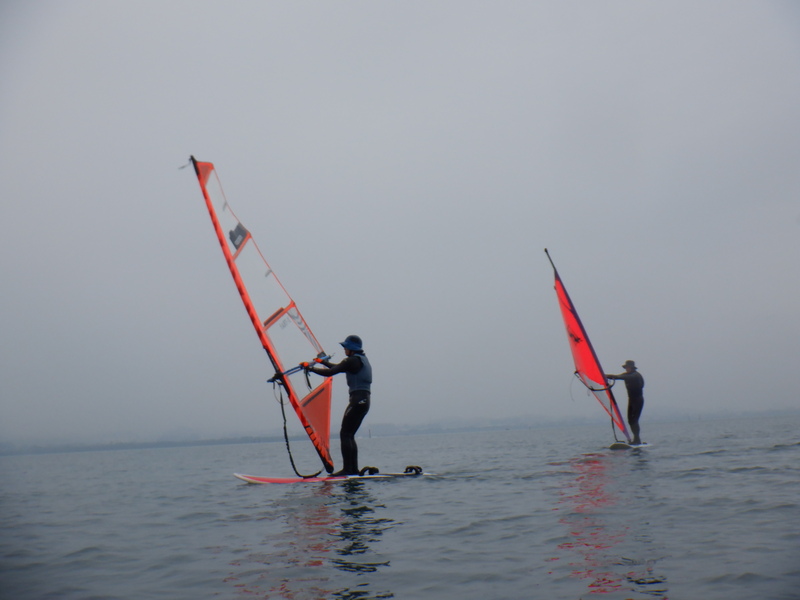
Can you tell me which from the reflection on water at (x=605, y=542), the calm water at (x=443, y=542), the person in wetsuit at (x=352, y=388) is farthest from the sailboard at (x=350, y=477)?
the reflection on water at (x=605, y=542)

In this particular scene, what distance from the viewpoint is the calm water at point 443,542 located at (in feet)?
12.7

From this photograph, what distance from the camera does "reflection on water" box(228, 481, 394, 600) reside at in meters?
3.92

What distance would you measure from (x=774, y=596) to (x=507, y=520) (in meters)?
2.91

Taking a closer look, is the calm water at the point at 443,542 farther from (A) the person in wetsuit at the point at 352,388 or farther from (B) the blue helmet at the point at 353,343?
(B) the blue helmet at the point at 353,343

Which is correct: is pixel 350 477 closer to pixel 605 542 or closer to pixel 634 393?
pixel 605 542

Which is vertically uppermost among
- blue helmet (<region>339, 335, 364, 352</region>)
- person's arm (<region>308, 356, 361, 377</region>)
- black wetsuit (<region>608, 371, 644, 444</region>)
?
blue helmet (<region>339, 335, 364, 352</region>)

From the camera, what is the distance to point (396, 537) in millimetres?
5445

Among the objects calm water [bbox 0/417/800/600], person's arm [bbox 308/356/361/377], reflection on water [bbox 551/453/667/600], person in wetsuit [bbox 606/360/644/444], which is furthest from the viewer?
person in wetsuit [bbox 606/360/644/444]

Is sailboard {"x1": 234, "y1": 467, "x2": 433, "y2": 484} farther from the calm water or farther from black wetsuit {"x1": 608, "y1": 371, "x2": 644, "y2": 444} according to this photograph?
black wetsuit {"x1": 608, "y1": 371, "x2": 644, "y2": 444}

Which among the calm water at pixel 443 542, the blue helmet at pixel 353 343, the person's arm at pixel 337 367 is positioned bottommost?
the calm water at pixel 443 542

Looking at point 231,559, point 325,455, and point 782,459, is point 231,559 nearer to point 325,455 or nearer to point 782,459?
point 325,455

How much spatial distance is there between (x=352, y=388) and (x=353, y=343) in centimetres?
77

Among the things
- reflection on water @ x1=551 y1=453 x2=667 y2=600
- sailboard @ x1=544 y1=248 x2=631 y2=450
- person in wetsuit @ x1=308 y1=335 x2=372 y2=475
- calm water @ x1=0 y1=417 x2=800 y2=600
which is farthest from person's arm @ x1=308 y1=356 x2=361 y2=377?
sailboard @ x1=544 y1=248 x2=631 y2=450

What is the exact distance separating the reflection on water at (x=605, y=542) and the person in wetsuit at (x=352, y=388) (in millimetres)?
3461
